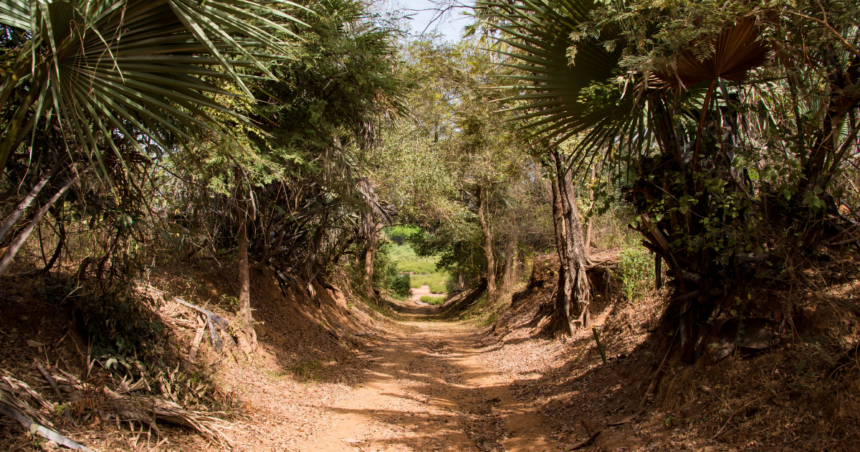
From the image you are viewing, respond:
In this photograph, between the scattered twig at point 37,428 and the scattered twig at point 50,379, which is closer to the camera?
the scattered twig at point 37,428

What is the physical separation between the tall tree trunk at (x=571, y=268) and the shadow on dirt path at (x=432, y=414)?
→ 7.09ft

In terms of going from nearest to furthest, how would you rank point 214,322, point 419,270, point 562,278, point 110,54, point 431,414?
point 110,54
point 431,414
point 214,322
point 562,278
point 419,270

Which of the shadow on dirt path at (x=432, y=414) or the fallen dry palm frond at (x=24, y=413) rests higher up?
the fallen dry palm frond at (x=24, y=413)

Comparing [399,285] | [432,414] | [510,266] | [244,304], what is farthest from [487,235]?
[432,414]

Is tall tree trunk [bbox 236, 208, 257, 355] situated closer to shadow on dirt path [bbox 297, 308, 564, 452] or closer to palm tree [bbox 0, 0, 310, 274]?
shadow on dirt path [bbox 297, 308, 564, 452]

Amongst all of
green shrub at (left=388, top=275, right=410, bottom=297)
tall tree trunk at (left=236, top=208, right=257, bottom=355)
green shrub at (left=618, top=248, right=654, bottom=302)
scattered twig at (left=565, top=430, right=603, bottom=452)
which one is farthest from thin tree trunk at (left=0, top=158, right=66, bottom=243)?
green shrub at (left=388, top=275, right=410, bottom=297)

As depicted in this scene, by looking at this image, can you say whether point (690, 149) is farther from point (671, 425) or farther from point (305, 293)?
point (305, 293)

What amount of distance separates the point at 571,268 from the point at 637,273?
1439 millimetres

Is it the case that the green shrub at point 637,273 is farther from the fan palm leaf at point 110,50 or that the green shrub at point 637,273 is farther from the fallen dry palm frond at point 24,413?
the fallen dry palm frond at point 24,413

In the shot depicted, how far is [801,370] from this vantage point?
3674mm

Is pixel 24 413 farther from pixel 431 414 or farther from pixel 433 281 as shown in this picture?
pixel 433 281

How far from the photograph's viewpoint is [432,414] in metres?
6.45

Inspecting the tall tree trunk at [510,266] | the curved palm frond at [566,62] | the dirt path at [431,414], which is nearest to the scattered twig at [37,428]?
the dirt path at [431,414]

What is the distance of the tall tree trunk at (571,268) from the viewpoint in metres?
10.1
